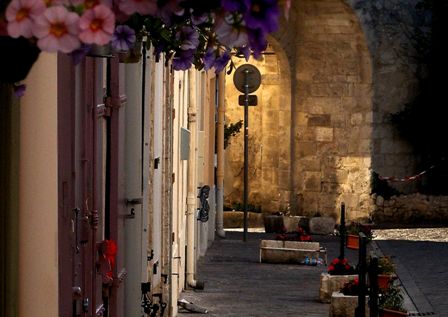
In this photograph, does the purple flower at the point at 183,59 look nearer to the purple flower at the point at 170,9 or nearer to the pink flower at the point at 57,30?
the purple flower at the point at 170,9

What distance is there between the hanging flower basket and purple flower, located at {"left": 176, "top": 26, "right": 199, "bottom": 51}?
824 millimetres

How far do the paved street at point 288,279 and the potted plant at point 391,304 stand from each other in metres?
0.86

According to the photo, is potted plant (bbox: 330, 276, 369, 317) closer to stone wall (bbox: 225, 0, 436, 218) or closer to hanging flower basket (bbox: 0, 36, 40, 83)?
hanging flower basket (bbox: 0, 36, 40, 83)

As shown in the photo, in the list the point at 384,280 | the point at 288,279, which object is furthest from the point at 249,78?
the point at 384,280

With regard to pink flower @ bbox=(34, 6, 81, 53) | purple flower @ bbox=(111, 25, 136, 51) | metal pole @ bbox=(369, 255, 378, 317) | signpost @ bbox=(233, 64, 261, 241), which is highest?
signpost @ bbox=(233, 64, 261, 241)

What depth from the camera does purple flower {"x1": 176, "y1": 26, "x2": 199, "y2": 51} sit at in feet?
13.2

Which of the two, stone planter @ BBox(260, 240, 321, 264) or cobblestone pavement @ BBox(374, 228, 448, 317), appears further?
stone planter @ BBox(260, 240, 321, 264)

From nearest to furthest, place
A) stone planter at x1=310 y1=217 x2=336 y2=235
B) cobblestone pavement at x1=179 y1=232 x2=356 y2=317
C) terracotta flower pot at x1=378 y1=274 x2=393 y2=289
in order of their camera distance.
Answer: terracotta flower pot at x1=378 y1=274 x2=393 y2=289 < cobblestone pavement at x1=179 y1=232 x2=356 y2=317 < stone planter at x1=310 y1=217 x2=336 y2=235

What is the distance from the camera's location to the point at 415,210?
26219mm

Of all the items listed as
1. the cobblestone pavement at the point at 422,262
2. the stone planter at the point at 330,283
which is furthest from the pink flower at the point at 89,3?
the stone planter at the point at 330,283

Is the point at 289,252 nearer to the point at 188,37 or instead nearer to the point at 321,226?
the point at 321,226

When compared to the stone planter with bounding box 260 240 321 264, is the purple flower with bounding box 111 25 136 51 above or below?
above

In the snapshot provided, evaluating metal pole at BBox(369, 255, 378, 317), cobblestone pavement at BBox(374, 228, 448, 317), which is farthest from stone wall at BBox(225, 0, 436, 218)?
metal pole at BBox(369, 255, 378, 317)

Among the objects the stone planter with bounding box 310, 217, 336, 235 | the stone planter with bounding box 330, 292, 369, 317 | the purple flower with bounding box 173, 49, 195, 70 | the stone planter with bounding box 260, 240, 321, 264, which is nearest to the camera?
the purple flower with bounding box 173, 49, 195, 70
